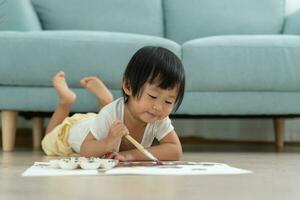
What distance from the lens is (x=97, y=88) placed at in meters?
2.15

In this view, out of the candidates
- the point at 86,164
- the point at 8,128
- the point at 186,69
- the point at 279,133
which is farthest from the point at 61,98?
the point at 279,133

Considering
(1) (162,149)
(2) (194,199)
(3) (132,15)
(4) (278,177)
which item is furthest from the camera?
(3) (132,15)

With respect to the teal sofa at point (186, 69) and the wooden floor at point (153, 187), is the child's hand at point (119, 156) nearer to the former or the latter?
the wooden floor at point (153, 187)

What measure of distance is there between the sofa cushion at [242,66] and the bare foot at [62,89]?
1.52 feet

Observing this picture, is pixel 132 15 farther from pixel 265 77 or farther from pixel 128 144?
pixel 128 144

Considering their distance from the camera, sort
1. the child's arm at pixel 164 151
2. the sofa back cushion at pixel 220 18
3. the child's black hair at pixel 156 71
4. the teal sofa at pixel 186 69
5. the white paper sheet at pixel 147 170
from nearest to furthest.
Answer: the white paper sheet at pixel 147 170
the child's black hair at pixel 156 71
the child's arm at pixel 164 151
the teal sofa at pixel 186 69
the sofa back cushion at pixel 220 18

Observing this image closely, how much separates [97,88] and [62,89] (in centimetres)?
13

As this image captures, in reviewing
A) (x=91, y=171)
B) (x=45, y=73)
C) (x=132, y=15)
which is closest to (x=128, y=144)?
(x=91, y=171)

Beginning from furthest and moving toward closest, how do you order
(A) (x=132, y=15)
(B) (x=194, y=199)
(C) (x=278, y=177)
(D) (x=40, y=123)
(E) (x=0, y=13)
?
(A) (x=132, y=15) → (D) (x=40, y=123) → (E) (x=0, y=13) → (C) (x=278, y=177) → (B) (x=194, y=199)

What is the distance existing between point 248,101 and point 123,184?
1.21 meters

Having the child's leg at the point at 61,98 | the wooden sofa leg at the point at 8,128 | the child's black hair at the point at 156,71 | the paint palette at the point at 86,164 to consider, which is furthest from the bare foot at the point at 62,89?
the paint palette at the point at 86,164

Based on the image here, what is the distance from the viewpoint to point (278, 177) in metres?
1.35

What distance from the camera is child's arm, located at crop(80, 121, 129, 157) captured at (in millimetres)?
1598

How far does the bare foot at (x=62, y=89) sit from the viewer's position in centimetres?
212
